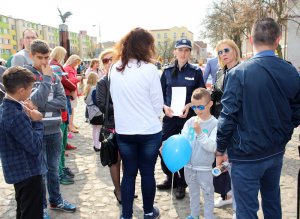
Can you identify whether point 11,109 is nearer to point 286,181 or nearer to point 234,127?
point 234,127

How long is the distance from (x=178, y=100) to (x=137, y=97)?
115 centimetres

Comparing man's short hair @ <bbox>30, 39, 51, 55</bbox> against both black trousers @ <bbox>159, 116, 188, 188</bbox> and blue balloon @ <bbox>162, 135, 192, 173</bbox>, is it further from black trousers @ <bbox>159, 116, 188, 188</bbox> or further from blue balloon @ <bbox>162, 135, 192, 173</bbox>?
black trousers @ <bbox>159, 116, 188, 188</bbox>

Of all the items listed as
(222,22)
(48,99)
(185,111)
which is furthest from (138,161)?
(222,22)

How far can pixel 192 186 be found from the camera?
3.27 m

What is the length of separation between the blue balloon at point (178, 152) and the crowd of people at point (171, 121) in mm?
126

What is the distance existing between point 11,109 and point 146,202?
1.69m

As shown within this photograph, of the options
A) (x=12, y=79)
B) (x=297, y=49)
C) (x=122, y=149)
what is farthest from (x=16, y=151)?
(x=297, y=49)

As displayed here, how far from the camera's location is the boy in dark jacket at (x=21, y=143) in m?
2.49

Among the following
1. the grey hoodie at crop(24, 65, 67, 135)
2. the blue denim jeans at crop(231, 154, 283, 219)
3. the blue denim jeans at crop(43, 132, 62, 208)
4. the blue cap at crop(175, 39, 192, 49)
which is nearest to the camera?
the blue denim jeans at crop(231, 154, 283, 219)

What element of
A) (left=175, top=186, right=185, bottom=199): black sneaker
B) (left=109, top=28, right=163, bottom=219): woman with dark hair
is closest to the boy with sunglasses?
(left=109, top=28, right=163, bottom=219): woman with dark hair

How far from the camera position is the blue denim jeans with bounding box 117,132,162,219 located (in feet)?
9.88

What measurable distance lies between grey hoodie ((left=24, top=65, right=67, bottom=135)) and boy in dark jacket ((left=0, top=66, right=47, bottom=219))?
0.44m

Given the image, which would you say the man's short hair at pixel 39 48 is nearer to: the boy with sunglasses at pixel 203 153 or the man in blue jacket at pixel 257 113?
the boy with sunglasses at pixel 203 153

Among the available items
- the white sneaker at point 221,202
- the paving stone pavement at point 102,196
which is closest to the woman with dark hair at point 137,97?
the paving stone pavement at point 102,196
